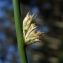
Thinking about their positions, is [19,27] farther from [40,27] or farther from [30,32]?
[40,27]

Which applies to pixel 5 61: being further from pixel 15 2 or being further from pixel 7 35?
pixel 15 2

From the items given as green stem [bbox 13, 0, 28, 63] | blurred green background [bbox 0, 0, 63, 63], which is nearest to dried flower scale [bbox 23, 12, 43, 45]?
green stem [bbox 13, 0, 28, 63]

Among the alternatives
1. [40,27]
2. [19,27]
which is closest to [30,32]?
[19,27]

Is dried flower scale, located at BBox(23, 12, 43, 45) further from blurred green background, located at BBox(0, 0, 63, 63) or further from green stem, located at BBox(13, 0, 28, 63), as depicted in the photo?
blurred green background, located at BBox(0, 0, 63, 63)

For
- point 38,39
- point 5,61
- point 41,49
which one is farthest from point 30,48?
point 38,39

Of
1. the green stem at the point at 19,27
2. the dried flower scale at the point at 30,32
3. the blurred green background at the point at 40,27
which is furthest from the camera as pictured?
the blurred green background at the point at 40,27

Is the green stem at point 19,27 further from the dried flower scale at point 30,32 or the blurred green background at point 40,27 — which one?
the blurred green background at point 40,27

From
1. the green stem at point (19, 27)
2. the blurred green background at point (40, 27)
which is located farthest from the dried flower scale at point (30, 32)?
the blurred green background at point (40, 27)

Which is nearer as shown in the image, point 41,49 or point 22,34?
point 22,34
